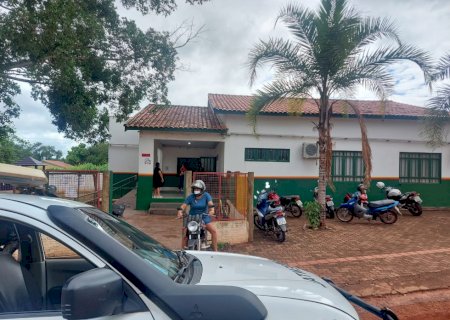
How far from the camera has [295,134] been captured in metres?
13.0

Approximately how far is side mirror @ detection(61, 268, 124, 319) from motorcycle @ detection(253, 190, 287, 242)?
21.0 feet

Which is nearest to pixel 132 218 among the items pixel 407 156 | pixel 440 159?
pixel 407 156

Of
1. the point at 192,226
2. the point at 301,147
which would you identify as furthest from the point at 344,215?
the point at 192,226

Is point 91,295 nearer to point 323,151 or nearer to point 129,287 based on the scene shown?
point 129,287

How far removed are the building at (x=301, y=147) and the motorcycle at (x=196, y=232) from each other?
6.54 meters

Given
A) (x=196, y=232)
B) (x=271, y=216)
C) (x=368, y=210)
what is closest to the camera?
(x=196, y=232)

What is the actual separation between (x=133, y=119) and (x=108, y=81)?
3120mm

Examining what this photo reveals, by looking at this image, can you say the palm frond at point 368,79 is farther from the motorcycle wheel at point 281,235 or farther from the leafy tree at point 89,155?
the leafy tree at point 89,155

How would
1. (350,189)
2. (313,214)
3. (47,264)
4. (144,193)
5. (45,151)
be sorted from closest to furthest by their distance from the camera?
(47,264) < (313,214) < (144,193) < (350,189) < (45,151)

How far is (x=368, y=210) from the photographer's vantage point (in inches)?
393

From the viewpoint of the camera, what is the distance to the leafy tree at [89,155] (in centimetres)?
3950

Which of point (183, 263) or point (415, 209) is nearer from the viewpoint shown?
point (183, 263)

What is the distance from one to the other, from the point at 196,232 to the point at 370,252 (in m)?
3.77

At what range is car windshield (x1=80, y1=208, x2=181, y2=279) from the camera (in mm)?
1920
